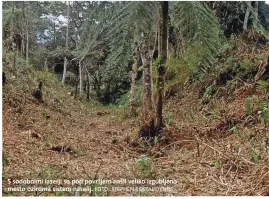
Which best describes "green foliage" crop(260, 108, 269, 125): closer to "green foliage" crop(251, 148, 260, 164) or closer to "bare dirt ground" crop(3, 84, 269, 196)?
"bare dirt ground" crop(3, 84, 269, 196)

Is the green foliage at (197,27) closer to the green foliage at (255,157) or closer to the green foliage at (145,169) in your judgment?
the green foliage at (255,157)

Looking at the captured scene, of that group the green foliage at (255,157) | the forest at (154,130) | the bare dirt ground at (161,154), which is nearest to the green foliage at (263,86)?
the forest at (154,130)

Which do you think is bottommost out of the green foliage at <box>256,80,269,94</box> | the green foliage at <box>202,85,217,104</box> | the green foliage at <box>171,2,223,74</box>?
the green foliage at <box>202,85,217,104</box>

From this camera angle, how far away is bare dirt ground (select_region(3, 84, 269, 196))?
8.23ft

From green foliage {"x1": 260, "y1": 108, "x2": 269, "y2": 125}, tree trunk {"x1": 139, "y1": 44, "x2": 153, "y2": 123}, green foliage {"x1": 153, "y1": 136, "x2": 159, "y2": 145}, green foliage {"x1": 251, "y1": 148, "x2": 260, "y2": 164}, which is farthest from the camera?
tree trunk {"x1": 139, "y1": 44, "x2": 153, "y2": 123}

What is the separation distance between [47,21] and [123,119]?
9144 mm

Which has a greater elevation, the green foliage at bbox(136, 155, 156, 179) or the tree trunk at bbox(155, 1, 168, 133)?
the tree trunk at bbox(155, 1, 168, 133)

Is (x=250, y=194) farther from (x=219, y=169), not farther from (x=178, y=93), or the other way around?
(x=178, y=93)

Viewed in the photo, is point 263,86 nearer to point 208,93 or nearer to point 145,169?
point 208,93

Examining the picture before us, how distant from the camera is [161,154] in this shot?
10.5ft

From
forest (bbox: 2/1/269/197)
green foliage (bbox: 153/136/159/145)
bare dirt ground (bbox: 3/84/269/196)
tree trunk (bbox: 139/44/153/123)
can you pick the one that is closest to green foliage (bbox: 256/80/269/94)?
forest (bbox: 2/1/269/197)

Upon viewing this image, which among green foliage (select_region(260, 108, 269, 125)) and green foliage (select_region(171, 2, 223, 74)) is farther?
green foliage (select_region(260, 108, 269, 125))

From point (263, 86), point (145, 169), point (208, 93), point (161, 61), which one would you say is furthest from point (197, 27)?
point (208, 93)

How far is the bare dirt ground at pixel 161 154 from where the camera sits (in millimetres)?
2508
